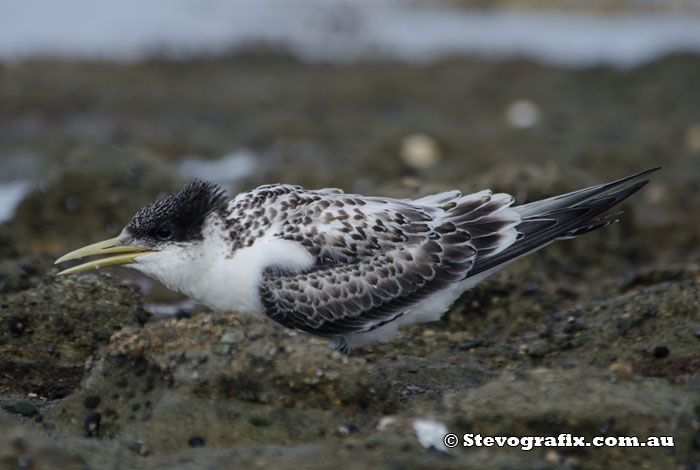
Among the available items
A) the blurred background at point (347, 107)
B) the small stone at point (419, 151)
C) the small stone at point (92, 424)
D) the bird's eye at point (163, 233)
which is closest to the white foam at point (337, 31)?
the blurred background at point (347, 107)

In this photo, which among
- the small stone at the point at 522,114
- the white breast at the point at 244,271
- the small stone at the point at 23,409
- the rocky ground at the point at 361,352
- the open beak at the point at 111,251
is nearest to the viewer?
the rocky ground at the point at 361,352

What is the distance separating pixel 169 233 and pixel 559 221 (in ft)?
8.81

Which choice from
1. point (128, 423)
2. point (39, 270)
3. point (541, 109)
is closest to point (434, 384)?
point (128, 423)

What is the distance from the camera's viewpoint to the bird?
5750 mm

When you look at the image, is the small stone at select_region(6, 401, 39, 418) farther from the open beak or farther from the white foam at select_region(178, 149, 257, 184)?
the white foam at select_region(178, 149, 257, 184)

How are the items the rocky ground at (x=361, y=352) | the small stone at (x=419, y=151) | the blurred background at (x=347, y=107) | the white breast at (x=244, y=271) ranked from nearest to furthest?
the rocky ground at (x=361, y=352), the white breast at (x=244, y=271), the blurred background at (x=347, y=107), the small stone at (x=419, y=151)

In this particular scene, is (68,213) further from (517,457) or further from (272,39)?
(272,39)

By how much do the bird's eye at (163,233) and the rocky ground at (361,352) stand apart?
635mm

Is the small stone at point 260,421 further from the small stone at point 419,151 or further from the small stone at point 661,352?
the small stone at point 419,151

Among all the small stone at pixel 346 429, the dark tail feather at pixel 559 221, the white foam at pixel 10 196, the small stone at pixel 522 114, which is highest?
the small stone at pixel 522 114

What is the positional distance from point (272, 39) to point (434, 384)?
18.5m

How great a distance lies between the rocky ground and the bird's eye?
25.0 inches

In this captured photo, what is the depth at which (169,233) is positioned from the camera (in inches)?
231

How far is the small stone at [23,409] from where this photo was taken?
538 cm
